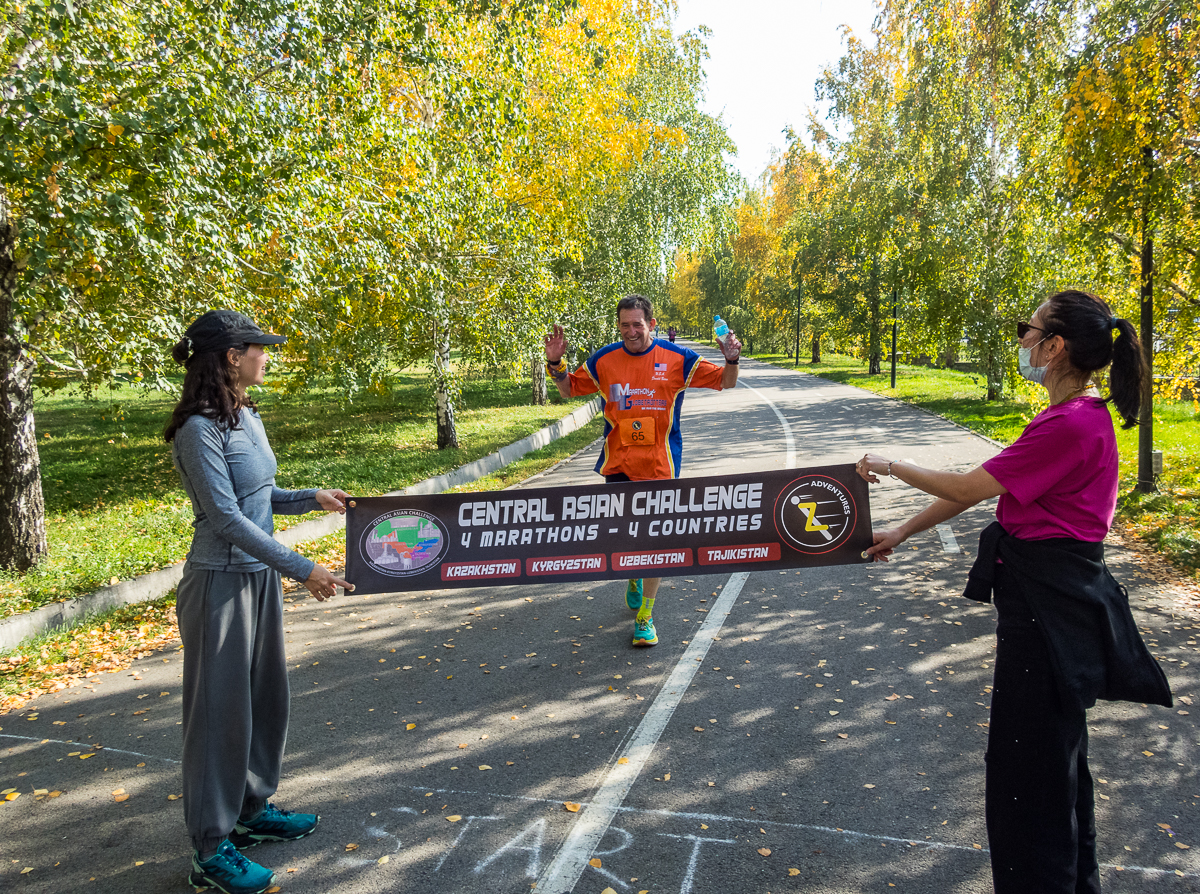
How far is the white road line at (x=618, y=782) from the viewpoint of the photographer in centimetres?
321

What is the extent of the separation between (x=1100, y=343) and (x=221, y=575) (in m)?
3.38

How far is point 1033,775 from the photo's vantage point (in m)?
2.57

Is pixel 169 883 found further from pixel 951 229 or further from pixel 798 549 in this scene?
pixel 951 229

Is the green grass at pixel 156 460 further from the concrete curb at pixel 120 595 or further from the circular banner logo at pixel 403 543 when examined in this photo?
the circular banner logo at pixel 403 543

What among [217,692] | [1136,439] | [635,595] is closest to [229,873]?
[217,692]

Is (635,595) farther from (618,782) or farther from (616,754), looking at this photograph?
(618,782)

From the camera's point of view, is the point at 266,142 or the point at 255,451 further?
the point at 266,142

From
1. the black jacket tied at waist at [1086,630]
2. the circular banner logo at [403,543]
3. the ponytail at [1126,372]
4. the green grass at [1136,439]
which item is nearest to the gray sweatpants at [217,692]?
the circular banner logo at [403,543]

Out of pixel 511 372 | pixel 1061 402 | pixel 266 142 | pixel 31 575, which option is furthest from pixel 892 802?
pixel 511 372

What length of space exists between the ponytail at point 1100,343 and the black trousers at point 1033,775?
0.74 meters

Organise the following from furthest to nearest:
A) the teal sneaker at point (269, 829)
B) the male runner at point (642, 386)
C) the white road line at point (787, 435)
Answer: the white road line at point (787, 435) < the male runner at point (642, 386) < the teal sneaker at point (269, 829)

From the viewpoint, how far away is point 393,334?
47.4ft

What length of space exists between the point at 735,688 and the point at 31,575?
6596 mm

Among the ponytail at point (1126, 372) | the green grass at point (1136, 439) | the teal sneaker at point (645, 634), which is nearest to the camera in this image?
the ponytail at point (1126, 372)
